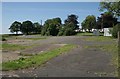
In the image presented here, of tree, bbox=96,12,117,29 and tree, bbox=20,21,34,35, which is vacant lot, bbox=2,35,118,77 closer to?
tree, bbox=96,12,117,29

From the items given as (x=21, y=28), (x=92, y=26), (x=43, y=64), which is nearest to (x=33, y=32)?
(x=21, y=28)

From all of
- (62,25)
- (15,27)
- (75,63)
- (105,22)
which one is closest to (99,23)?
(105,22)

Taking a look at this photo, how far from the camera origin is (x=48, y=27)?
8781 centimetres

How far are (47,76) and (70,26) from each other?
242ft

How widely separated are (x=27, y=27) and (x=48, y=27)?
20.9m

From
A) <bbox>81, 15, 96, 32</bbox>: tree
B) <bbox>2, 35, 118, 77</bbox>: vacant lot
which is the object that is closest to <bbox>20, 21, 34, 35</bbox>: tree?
<bbox>81, 15, 96, 32</bbox>: tree

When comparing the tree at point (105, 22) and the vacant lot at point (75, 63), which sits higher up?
the tree at point (105, 22)

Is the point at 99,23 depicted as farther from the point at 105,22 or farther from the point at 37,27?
the point at 37,27

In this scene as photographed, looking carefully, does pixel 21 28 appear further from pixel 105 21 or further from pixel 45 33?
pixel 105 21

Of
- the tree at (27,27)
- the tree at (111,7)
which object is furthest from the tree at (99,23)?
the tree at (111,7)

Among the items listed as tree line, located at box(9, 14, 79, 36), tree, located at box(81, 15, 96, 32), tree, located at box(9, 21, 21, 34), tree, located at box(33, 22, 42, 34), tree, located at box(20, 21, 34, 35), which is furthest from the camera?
tree, located at box(33, 22, 42, 34)

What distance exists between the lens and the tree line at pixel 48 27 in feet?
275

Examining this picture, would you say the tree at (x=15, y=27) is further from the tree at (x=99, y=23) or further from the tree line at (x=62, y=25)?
the tree at (x=99, y=23)

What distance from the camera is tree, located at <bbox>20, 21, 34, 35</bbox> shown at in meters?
106
